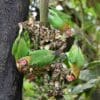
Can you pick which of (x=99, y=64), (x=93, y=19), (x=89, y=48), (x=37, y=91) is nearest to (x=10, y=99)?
(x=37, y=91)

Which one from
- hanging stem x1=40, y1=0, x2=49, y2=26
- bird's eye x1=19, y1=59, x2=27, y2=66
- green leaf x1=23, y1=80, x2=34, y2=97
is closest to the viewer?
bird's eye x1=19, y1=59, x2=27, y2=66

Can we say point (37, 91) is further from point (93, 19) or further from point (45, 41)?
point (93, 19)

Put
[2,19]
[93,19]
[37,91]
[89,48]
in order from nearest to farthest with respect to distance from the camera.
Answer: [2,19]
[37,91]
[89,48]
[93,19]

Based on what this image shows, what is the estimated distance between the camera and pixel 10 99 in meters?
0.75

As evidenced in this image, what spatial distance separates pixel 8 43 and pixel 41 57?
0.07 metres

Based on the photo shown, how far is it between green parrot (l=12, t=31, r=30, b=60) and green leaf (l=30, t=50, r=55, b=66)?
0.05 feet

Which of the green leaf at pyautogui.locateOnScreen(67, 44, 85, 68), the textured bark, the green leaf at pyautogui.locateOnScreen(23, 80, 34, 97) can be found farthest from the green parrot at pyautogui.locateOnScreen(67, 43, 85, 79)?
the green leaf at pyautogui.locateOnScreen(23, 80, 34, 97)

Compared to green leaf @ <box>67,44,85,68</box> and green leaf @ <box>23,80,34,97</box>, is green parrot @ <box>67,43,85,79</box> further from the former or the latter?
green leaf @ <box>23,80,34,97</box>

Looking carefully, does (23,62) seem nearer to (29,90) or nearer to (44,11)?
(44,11)

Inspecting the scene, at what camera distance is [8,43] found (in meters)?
0.74

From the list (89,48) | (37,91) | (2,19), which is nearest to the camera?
(2,19)

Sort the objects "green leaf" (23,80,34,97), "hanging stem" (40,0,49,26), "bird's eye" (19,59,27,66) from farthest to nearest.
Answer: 1. "green leaf" (23,80,34,97)
2. "hanging stem" (40,0,49,26)
3. "bird's eye" (19,59,27,66)

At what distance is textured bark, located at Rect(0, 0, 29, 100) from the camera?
0.74m

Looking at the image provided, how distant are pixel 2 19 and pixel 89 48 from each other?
76cm
